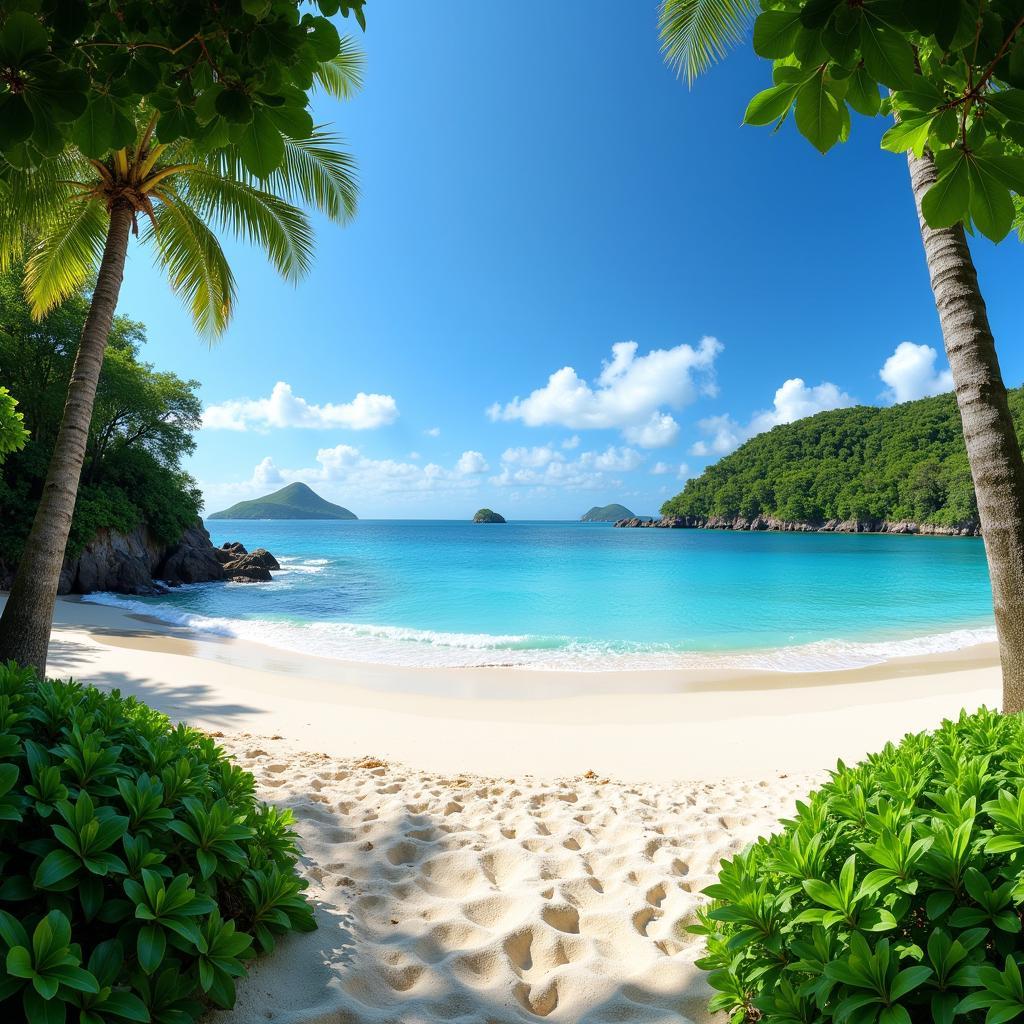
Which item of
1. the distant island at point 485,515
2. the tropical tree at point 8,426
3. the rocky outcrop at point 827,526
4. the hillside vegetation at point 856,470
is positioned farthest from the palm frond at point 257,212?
the distant island at point 485,515

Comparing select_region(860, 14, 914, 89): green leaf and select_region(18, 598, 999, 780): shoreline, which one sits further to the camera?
select_region(18, 598, 999, 780): shoreline

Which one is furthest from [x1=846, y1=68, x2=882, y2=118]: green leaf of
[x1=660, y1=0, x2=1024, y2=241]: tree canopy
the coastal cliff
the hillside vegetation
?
the hillside vegetation

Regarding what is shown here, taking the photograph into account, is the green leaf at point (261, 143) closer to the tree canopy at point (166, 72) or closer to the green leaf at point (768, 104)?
the tree canopy at point (166, 72)

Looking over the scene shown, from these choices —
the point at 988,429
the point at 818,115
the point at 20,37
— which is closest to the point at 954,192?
the point at 818,115

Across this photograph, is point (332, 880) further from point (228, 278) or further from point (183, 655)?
point (183, 655)

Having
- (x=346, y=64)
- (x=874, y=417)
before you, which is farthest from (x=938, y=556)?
(x=874, y=417)

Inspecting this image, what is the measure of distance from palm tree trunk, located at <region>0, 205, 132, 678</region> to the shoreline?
6.79ft

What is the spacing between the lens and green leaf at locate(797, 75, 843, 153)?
118 cm

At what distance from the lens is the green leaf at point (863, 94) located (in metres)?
1.10

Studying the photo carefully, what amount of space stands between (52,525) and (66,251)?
16.6 feet

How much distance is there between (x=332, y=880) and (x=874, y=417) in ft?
367

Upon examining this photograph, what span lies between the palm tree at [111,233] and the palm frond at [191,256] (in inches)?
0.6

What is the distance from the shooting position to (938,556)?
144 feet

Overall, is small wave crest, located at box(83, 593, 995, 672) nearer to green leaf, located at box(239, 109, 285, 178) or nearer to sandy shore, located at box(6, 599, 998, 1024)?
sandy shore, located at box(6, 599, 998, 1024)
